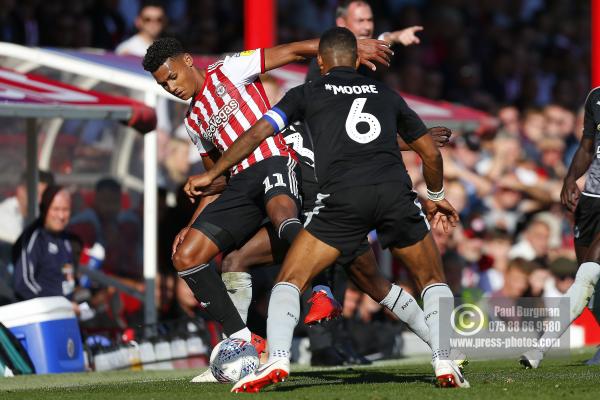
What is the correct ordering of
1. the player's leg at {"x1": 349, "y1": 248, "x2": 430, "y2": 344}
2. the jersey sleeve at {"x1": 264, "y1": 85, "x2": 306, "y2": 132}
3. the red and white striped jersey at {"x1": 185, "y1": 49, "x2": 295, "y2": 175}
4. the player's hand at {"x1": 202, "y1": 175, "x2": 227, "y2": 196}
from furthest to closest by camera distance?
the player's hand at {"x1": 202, "y1": 175, "x2": 227, "y2": 196} < the red and white striped jersey at {"x1": 185, "y1": 49, "x2": 295, "y2": 175} < the player's leg at {"x1": 349, "y1": 248, "x2": 430, "y2": 344} < the jersey sleeve at {"x1": 264, "y1": 85, "x2": 306, "y2": 132}

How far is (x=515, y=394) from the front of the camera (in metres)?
7.32

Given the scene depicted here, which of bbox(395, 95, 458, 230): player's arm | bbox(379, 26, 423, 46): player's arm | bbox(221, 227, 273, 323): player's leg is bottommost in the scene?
bbox(221, 227, 273, 323): player's leg

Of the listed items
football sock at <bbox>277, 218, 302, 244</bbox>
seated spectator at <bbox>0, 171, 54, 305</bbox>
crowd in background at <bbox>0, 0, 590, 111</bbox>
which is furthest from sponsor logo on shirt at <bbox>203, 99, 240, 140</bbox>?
crowd in background at <bbox>0, 0, 590, 111</bbox>

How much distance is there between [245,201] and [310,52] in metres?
1.03

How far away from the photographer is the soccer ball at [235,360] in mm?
8469

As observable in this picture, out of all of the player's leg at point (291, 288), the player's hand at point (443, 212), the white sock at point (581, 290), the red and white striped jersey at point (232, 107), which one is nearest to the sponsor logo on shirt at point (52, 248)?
the red and white striped jersey at point (232, 107)

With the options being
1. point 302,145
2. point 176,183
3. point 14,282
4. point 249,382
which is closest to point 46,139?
point 176,183

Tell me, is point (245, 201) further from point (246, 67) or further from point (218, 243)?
point (246, 67)

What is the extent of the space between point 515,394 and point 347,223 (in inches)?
49.0

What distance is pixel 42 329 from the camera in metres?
10.9

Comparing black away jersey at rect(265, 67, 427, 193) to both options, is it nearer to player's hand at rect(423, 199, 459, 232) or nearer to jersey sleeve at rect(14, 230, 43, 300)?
player's hand at rect(423, 199, 459, 232)

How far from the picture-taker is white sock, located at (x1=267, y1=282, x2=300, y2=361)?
734 cm

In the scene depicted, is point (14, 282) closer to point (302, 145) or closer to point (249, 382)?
point (302, 145)

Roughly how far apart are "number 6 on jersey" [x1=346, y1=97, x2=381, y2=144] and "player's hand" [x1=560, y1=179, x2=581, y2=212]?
284 cm
